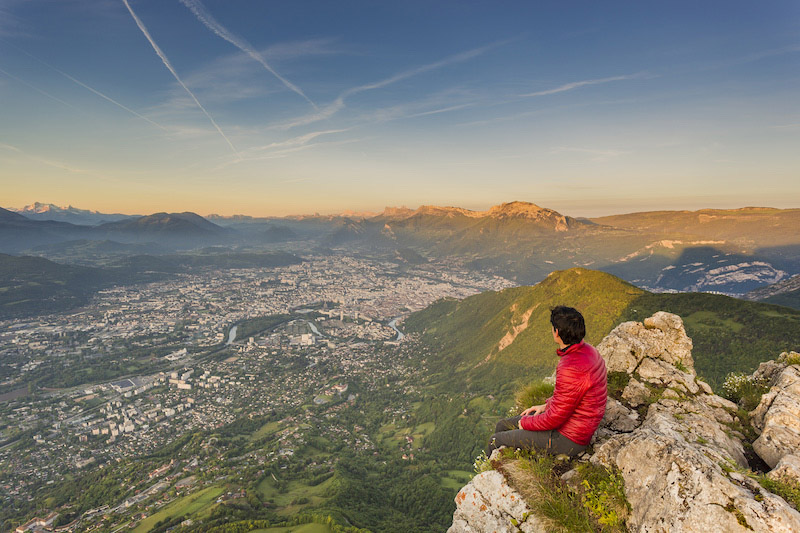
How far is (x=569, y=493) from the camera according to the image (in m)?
6.29

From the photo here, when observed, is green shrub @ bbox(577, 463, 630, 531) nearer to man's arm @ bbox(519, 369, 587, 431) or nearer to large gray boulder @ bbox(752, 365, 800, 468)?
man's arm @ bbox(519, 369, 587, 431)

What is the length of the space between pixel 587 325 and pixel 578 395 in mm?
80985

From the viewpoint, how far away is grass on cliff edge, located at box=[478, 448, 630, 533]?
569 cm

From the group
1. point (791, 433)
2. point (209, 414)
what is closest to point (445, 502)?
point (791, 433)

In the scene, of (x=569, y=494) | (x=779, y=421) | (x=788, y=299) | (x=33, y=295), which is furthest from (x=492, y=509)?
(x=33, y=295)

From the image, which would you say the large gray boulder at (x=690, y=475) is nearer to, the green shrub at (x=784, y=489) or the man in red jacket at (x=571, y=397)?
the green shrub at (x=784, y=489)

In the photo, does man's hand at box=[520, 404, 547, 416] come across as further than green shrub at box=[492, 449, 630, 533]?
Yes

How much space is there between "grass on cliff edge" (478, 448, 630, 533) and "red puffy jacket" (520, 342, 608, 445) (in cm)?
70

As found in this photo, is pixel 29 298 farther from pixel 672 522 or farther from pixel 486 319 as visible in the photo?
pixel 672 522

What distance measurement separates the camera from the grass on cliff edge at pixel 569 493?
5.69m

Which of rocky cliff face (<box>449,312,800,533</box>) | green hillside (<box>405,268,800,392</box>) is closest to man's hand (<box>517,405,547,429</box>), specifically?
rocky cliff face (<box>449,312,800,533</box>)

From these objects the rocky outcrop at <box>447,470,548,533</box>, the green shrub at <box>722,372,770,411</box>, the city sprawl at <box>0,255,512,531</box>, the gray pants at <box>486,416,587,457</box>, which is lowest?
the city sprawl at <box>0,255,512,531</box>

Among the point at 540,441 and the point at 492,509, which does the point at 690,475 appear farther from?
the point at 492,509

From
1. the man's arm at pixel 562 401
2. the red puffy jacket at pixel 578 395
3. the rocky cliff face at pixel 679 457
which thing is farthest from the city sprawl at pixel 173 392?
the red puffy jacket at pixel 578 395
